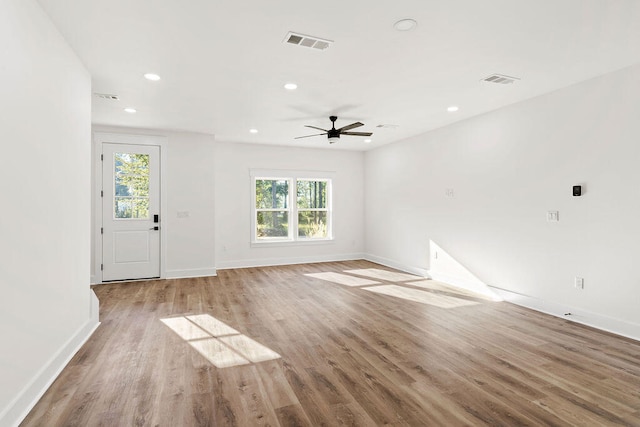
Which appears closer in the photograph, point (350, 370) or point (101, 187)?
point (350, 370)

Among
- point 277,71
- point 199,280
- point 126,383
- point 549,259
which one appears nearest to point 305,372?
point 126,383

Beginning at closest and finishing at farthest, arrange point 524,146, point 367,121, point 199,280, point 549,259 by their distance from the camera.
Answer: point 549,259 < point 524,146 < point 367,121 < point 199,280

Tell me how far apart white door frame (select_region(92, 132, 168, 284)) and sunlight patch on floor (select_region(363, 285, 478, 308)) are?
3.79m

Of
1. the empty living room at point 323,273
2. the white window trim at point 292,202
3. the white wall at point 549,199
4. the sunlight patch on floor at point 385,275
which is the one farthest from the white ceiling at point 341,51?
the sunlight patch on floor at point 385,275

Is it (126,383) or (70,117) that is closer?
(126,383)

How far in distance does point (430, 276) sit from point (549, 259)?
224 cm

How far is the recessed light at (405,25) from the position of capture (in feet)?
8.27

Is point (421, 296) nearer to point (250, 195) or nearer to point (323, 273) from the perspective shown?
point (323, 273)

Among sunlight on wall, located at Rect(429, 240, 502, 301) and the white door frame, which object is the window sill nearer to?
the white door frame

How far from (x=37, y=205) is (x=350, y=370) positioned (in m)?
2.58

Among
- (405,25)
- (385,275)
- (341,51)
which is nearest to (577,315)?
(385,275)

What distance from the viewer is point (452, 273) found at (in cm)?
562

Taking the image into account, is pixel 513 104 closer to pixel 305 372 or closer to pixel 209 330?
pixel 305 372

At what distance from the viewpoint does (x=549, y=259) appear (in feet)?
13.5
